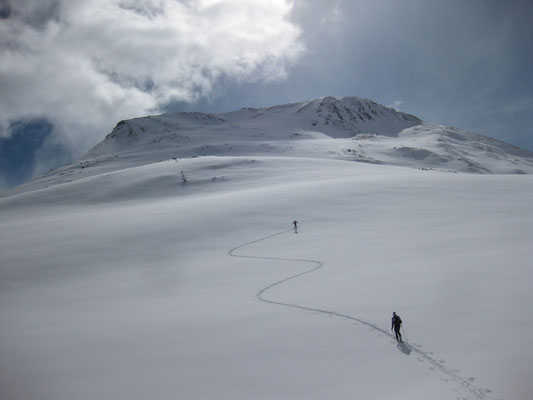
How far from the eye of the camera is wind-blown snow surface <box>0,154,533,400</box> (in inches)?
342

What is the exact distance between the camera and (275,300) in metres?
13.9

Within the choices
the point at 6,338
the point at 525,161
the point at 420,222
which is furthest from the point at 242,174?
the point at 525,161

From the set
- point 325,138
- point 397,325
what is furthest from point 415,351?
point 325,138

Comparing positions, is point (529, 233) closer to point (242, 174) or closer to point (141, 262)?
point (141, 262)

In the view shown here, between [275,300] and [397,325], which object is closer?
[397,325]

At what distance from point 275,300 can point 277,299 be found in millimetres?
136

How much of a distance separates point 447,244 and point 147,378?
17808mm

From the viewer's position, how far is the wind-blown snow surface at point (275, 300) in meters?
8.69

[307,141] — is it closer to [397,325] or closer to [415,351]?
[397,325]

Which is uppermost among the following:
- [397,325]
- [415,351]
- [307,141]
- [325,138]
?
[325,138]

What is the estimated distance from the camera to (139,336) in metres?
11.5

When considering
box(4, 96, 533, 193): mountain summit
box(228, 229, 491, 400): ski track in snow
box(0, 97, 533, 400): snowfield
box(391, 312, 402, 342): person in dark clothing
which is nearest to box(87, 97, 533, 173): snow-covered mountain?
box(4, 96, 533, 193): mountain summit

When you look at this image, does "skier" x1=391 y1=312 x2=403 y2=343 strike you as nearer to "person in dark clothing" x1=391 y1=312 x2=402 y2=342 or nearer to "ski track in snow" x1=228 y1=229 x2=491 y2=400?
"person in dark clothing" x1=391 y1=312 x2=402 y2=342

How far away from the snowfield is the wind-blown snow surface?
69 mm
